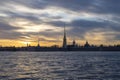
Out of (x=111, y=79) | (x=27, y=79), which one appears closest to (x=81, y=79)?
(x=111, y=79)

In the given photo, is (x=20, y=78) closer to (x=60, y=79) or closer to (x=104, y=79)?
(x=60, y=79)

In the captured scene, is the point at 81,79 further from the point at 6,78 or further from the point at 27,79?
the point at 6,78

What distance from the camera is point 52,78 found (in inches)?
1812

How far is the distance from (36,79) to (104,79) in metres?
9.05

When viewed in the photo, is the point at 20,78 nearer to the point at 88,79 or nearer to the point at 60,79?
the point at 60,79

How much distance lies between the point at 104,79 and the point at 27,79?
10290 millimetres

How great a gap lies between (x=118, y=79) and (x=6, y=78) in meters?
15.1

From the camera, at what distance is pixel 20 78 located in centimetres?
4653

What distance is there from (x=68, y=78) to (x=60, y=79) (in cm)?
164

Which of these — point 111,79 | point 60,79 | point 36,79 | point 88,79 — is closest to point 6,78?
point 36,79

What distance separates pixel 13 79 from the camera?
45.4 meters

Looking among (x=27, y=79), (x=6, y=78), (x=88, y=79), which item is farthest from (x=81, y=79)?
(x=6, y=78)

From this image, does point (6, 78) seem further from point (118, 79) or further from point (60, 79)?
point (118, 79)

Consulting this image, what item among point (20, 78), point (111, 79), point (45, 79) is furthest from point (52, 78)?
point (111, 79)
